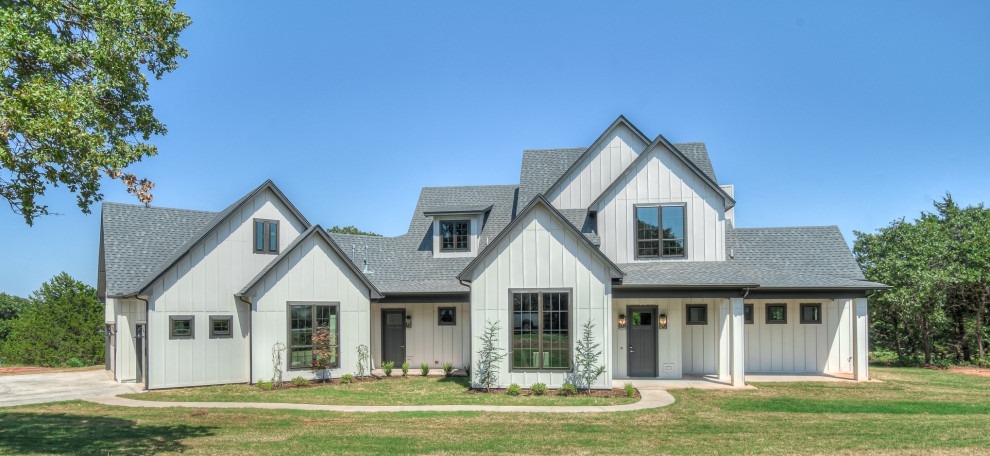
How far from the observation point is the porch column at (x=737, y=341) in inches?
672

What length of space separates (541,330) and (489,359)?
1493 millimetres

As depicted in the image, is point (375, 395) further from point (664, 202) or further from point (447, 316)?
point (664, 202)

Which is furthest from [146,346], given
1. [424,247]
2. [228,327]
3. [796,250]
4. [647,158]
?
[796,250]

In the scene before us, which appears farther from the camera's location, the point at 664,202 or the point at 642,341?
the point at 664,202

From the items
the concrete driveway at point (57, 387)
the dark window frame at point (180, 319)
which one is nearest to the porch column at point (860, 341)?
the dark window frame at point (180, 319)

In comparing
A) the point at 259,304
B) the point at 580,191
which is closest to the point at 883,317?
the point at 580,191

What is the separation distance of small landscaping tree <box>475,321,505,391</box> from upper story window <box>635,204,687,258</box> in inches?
232

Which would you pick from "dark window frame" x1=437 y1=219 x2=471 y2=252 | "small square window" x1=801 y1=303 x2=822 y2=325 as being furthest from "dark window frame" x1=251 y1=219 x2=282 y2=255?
"small square window" x1=801 y1=303 x2=822 y2=325

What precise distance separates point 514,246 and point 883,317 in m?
17.5

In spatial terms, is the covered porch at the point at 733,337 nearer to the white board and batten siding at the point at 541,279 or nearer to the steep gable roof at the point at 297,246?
the white board and batten siding at the point at 541,279

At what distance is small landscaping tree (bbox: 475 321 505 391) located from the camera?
A: 16203mm

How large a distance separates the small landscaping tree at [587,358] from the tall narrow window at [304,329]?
7.24m

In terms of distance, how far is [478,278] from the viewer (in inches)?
649

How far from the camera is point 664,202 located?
64.9 ft
